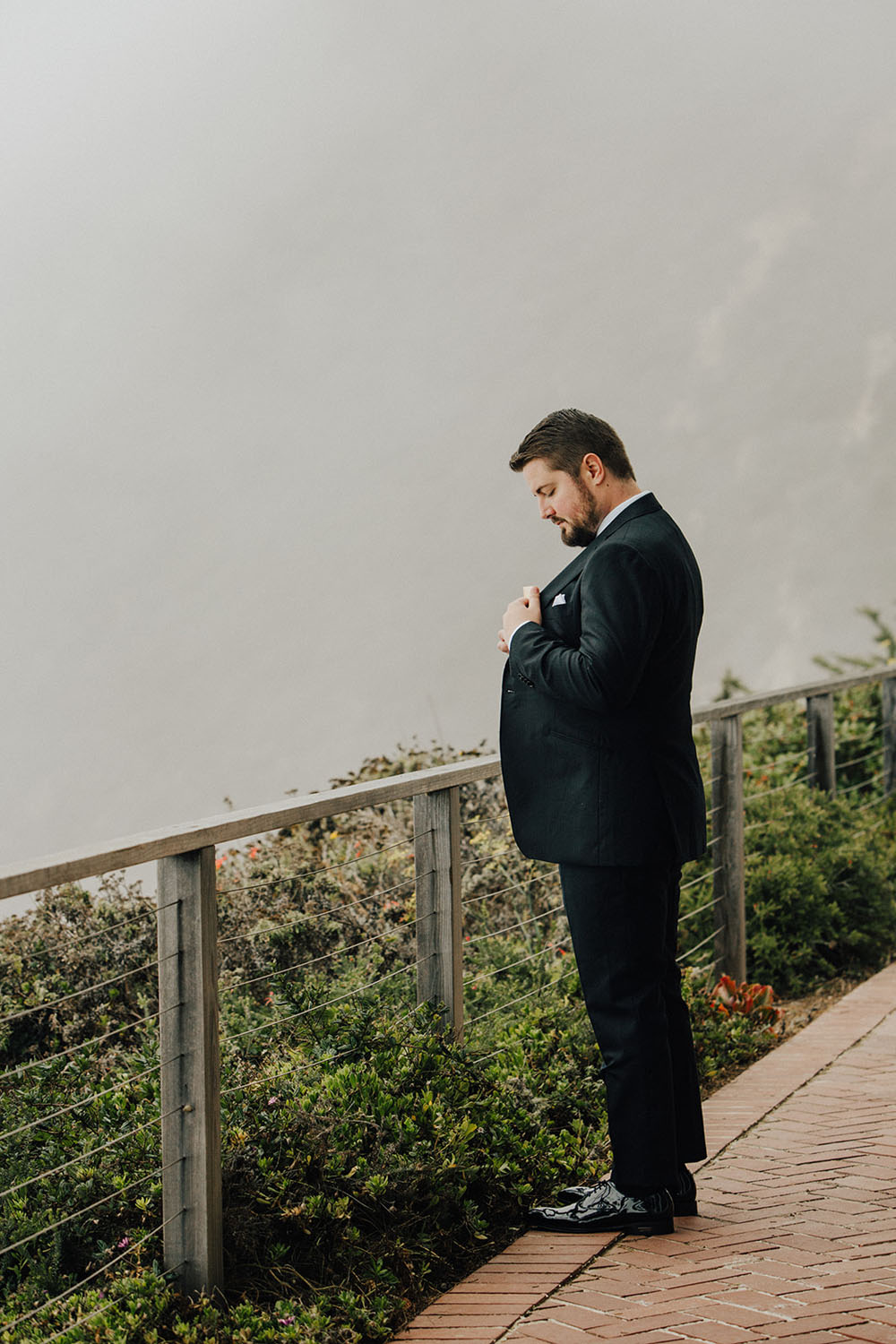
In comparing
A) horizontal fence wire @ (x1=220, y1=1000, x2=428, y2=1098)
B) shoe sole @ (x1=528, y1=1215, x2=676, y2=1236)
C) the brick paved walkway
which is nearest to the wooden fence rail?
horizontal fence wire @ (x1=220, y1=1000, x2=428, y2=1098)

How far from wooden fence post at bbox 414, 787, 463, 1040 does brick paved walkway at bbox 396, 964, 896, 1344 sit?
2.54 ft

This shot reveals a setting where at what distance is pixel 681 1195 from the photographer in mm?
3500

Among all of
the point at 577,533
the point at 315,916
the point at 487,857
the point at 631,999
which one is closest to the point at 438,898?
the point at 487,857

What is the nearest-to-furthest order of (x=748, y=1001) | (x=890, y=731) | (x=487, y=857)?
(x=487, y=857) < (x=748, y=1001) < (x=890, y=731)

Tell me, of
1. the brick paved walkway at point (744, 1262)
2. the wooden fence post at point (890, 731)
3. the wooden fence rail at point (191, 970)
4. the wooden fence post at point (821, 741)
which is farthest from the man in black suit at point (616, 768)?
the wooden fence post at point (890, 731)

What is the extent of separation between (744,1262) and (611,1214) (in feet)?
1.17

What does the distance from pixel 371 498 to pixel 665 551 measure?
17007 mm

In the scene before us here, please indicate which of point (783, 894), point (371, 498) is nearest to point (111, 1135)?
point (783, 894)

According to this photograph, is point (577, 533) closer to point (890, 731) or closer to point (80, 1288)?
point (80, 1288)

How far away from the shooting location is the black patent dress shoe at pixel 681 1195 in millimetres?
3484

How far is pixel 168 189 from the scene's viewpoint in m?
20.4

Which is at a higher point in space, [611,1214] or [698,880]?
[698,880]

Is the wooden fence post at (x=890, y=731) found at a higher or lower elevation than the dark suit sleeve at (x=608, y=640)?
higher

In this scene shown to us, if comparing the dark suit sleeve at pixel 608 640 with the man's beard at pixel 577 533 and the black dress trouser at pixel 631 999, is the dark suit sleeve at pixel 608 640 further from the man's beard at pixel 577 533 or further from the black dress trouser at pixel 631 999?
the black dress trouser at pixel 631 999
